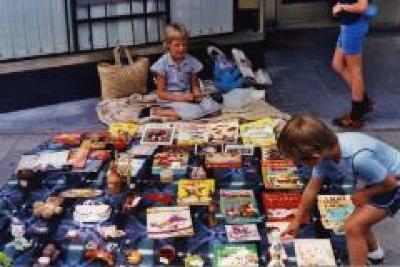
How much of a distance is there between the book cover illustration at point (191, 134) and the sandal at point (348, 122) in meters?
1.13

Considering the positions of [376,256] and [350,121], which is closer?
[376,256]

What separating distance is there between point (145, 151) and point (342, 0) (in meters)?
1.89

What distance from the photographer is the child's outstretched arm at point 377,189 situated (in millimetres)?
2969

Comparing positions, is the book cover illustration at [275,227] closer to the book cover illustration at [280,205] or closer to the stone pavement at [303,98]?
the book cover illustration at [280,205]

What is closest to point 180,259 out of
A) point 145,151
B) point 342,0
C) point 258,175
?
point 258,175

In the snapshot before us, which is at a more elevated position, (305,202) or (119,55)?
(119,55)

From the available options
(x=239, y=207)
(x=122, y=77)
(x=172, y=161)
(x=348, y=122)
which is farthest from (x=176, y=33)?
(x=239, y=207)

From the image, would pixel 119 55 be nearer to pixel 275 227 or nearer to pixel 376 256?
pixel 275 227

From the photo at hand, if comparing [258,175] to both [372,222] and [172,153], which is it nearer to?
[172,153]

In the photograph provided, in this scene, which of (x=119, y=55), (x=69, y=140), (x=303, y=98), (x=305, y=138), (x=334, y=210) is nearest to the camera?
(x=305, y=138)

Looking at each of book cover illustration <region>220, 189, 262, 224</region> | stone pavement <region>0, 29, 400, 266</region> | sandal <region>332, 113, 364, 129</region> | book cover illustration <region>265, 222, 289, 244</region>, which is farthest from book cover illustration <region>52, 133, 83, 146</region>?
sandal <region>332, 113, 364, 129</region>

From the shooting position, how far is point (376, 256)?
11.0 feet

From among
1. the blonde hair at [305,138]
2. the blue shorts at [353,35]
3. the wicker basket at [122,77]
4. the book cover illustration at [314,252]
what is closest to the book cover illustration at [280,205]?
the book cover illustration at [314,252]

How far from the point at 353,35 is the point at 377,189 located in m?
2.36
